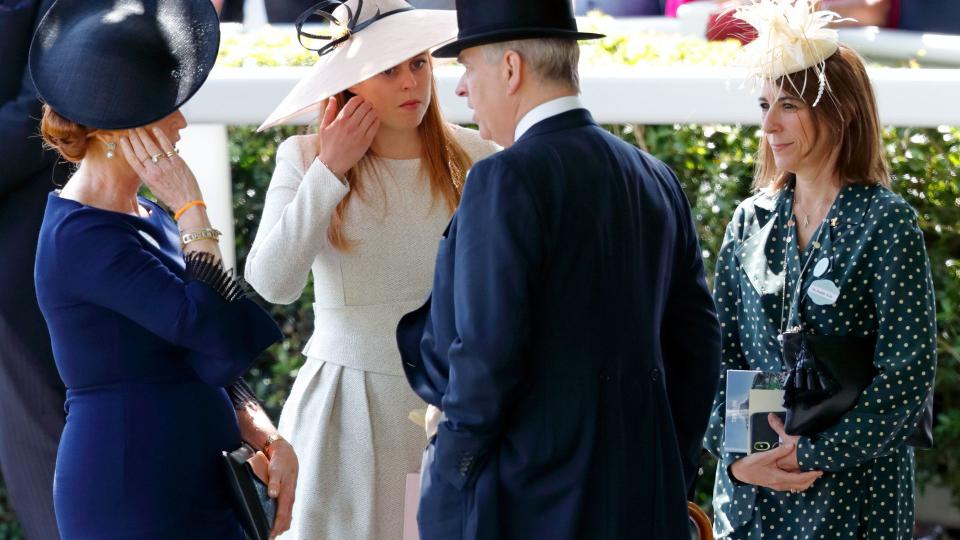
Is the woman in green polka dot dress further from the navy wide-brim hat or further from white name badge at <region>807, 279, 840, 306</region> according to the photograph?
the navy wide-brim hat

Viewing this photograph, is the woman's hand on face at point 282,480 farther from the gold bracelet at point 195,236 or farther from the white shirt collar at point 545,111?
the white shirt collar at point 545,111

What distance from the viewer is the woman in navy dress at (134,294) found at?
2717 mm

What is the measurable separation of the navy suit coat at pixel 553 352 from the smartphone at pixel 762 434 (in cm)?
64

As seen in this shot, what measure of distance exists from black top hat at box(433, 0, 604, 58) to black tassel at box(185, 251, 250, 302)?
68 cm

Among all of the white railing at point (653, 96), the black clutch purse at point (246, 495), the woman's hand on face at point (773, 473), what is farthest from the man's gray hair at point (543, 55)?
the white railing at point (653, 96)

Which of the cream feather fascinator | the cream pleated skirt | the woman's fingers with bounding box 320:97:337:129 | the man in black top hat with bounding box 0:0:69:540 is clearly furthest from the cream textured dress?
the man in black top hat with bounding box 0:0:69:540

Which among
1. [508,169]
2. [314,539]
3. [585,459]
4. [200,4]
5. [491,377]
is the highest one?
[200,4]

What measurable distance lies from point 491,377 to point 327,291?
0.92 m

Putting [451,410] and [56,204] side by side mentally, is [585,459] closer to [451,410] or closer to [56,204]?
[451,410]

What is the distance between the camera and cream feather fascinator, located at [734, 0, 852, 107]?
3137 mm

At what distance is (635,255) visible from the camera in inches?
98.7

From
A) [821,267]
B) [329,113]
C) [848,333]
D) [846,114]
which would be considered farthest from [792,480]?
[329,113]

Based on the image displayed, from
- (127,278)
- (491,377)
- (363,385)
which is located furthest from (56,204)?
(491,377)

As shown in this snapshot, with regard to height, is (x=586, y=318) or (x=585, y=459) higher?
(x=586, y=318)
